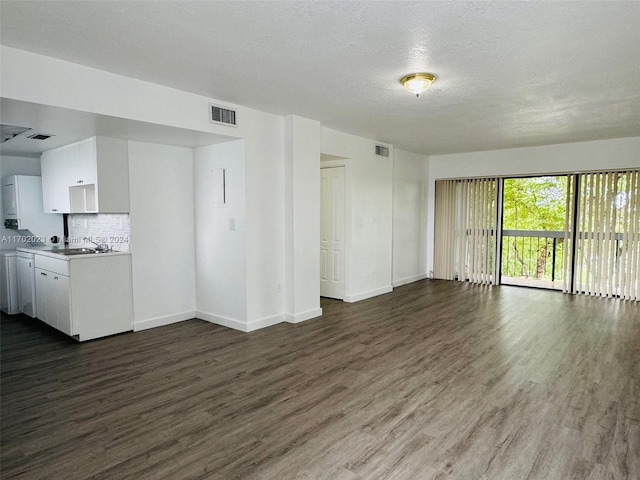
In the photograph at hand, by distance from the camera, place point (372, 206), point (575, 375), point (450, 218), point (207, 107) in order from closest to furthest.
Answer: point (575, 375)
point (207, 107)
point (372, 206)
point (450, 218)

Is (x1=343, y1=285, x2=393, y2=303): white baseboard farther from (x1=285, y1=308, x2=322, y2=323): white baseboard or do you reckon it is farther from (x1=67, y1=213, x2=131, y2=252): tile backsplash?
(x1=67, y1=213, x2=131, y2=252): tile backsplash

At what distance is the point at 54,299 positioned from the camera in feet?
15.4

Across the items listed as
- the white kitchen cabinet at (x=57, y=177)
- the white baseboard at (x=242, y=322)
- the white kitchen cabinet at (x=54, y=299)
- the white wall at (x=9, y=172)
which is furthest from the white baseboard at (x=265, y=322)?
the white wall at (x=9, y=172)

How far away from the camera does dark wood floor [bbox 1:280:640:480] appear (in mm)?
2307

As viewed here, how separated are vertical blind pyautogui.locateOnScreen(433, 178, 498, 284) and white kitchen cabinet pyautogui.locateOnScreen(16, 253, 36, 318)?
24.2 feet

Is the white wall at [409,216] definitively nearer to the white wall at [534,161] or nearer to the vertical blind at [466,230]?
the white wall at [534,161]

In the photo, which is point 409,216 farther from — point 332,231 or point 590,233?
point 590,233

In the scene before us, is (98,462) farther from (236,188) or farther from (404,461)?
(236,188)

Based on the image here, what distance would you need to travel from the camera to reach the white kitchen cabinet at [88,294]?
4406 millimetres

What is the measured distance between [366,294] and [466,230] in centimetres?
304

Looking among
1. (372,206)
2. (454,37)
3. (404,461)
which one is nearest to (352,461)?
(404,461)

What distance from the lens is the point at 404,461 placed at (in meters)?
2.32

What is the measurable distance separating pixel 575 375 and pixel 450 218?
17.3 ft

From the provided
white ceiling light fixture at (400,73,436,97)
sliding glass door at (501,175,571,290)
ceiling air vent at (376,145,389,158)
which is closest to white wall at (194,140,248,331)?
white ceiling light fixture at (400,73,436,97)
